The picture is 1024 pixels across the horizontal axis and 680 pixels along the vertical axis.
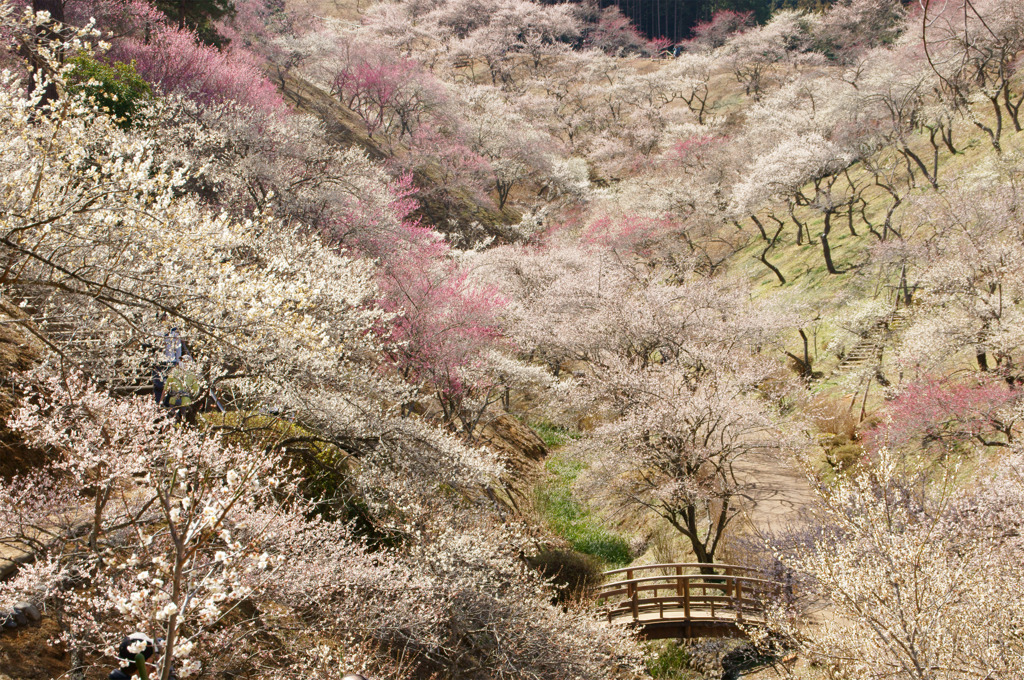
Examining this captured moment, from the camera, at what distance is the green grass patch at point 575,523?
55.5ft

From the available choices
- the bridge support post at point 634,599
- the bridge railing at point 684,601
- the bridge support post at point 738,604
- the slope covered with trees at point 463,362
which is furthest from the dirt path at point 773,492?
the bridge support post at point 634,599

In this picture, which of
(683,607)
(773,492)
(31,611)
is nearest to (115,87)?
(31,611)

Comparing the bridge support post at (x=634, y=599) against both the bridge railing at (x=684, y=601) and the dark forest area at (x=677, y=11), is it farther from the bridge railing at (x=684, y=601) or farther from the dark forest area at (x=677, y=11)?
the dark forest area at (x=677, y=11)

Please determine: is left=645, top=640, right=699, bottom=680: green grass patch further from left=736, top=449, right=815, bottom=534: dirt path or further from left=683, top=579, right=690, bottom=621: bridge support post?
left=736, top=449, right=815, bottom=534: dirt path

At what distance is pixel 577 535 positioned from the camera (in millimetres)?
17312

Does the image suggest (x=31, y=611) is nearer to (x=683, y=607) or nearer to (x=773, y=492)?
(x=683, y=607)

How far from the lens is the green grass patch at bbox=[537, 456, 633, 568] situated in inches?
666

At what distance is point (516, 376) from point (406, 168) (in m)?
24.3

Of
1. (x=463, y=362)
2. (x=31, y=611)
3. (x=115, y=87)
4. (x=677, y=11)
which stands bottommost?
(x=31, y=611)

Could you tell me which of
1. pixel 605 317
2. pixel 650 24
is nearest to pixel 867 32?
pixel 650 24

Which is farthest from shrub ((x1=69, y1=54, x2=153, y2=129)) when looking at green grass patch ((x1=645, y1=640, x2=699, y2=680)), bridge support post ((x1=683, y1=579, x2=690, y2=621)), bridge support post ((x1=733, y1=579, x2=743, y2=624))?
bridge support post ((x1=733, y1=579, x2=743, y2=624))

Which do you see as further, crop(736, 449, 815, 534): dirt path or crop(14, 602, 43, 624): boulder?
crop(736, 449, 815, 534): dirt path

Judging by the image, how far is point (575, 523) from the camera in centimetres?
1811

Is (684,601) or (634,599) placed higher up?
(684,601)
